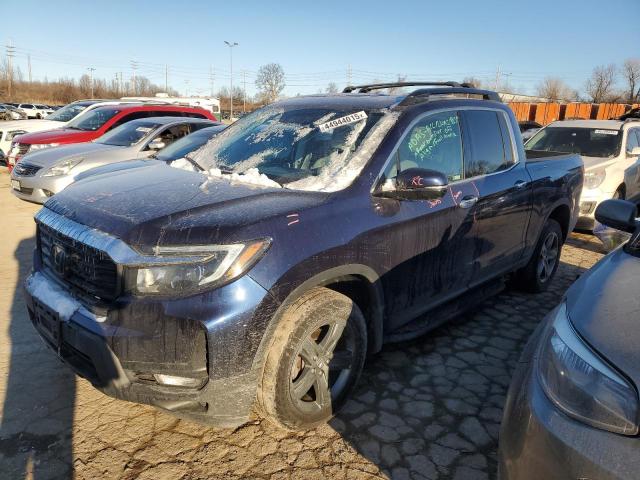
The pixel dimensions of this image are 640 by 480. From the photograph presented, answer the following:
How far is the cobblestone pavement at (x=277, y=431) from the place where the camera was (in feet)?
7.72

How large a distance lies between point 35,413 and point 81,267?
105cm

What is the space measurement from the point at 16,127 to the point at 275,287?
40.9 ft

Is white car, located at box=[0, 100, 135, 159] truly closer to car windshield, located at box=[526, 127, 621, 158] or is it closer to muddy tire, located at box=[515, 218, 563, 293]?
car windshield, located at box=[526, 127, 621, 158]

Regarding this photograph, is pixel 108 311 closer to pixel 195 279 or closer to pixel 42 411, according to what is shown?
pixel 195 279

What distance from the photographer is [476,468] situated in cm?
241

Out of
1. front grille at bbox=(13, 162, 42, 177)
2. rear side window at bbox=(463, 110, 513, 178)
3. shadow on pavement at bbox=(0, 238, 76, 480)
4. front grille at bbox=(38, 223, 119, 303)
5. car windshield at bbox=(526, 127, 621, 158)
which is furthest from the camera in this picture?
car windshield at bbox=(526, 127, 621, 158)

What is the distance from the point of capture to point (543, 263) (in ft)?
15.9

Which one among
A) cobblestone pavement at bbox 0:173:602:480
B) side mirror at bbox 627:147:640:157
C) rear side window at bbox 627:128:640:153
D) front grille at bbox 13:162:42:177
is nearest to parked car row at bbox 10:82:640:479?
cobblestone pavement at bbox 0:173:602:480

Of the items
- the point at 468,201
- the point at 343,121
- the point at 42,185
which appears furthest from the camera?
the point at 42,185

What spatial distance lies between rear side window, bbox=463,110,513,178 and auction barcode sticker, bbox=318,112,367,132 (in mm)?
923

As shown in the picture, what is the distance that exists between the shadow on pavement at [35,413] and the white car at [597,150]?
275 inches

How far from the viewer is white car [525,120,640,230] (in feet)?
24.2

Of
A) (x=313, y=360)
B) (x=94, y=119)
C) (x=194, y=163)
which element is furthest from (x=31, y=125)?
(x=313, y=360)

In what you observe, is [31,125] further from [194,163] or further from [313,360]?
[313,360]
